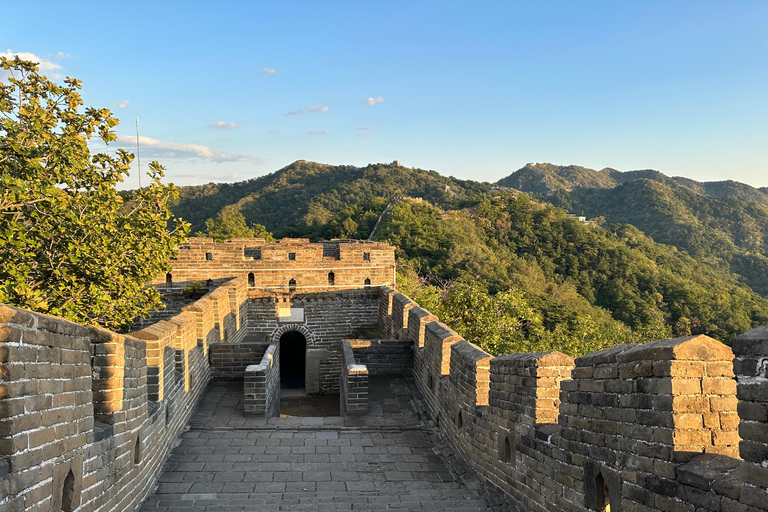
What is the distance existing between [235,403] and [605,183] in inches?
5052

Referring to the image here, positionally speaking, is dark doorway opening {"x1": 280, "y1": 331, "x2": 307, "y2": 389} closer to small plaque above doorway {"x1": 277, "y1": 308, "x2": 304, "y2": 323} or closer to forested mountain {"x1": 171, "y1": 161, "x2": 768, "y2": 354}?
small plaque above doorway {"x1": 277, "y1": 308, "x2": 304, "y2": 323}

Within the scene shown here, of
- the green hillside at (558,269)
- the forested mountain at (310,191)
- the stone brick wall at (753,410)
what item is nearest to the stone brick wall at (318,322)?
the green hillside at (558,269)

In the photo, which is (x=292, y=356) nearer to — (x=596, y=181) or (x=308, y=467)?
(x=308, y=467)

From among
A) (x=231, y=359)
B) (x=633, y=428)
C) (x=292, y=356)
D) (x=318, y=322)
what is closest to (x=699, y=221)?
(x=292, y=356)

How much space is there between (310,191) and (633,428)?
72876 millimetres

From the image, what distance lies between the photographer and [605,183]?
124 metres

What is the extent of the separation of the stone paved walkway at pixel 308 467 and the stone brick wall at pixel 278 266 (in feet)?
23.3

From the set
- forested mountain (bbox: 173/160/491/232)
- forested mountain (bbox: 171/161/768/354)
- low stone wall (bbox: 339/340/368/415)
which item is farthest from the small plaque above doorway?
forested mountain (bbox: 173/160/491/232)

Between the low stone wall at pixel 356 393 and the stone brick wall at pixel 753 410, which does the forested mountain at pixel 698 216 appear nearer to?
the low stone wall at pixel 356 393

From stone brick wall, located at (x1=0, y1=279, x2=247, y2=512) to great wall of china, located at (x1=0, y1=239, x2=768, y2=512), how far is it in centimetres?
1

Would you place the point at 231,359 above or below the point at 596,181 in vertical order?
below

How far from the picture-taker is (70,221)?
25.6ft

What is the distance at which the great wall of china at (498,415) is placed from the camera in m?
2.46

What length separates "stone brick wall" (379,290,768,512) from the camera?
2.30m
